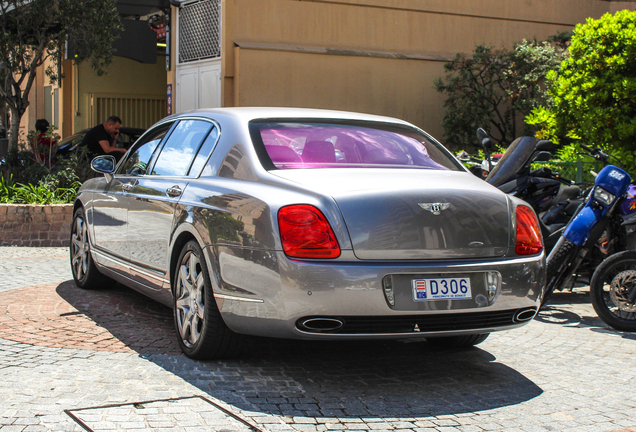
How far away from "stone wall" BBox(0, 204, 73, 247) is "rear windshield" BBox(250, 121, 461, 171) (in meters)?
6.53

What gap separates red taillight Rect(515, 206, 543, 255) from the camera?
4496 mm

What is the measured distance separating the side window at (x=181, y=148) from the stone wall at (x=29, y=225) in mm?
5394

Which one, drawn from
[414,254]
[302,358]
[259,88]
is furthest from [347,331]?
[259,88]

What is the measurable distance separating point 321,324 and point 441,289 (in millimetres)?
664

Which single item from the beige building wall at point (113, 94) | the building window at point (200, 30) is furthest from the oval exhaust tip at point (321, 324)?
the beige building wall at point (113, 94)

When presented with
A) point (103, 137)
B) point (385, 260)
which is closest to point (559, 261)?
point (385, 260)

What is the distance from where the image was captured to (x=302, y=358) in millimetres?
4973

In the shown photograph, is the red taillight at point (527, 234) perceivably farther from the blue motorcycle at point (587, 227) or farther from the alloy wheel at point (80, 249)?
the alloy wheel at point (80, 249)

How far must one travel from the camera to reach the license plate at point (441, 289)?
4.13 metres

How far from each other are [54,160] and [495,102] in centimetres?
928

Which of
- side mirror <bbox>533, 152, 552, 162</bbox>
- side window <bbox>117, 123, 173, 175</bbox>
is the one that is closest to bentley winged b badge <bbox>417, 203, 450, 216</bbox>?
side window <bbox>117, 123, 173, 175</bbox>

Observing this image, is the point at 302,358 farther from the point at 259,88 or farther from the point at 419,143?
the point at 259,88

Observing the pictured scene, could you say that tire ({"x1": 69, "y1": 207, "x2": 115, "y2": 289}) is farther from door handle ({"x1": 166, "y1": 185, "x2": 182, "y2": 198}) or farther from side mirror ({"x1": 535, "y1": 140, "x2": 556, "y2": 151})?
side mirror ({"x1": 535, "y1": 140, "x2": 556, "y2": 151})

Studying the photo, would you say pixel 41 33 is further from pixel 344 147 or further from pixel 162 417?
pixel 162 417
